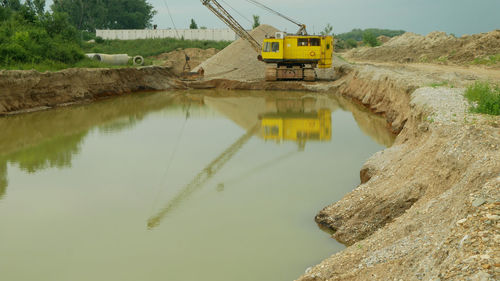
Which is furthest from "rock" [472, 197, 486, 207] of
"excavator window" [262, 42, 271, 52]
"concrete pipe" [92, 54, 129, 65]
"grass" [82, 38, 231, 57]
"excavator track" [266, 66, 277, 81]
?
"grass" [82, 38, 231, 57]

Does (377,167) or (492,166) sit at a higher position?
(492,166)

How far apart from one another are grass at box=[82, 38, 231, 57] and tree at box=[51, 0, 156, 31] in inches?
660

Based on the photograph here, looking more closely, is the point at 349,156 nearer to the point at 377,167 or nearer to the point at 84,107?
the point at 377,167

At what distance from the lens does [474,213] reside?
3621mm

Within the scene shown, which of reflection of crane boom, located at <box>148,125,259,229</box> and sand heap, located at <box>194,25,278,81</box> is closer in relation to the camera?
reflection of crane boom, located at <box>148,125,259,229</box>

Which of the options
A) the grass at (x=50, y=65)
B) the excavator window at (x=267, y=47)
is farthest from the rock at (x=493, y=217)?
the excavator window at (x=267, y=47)

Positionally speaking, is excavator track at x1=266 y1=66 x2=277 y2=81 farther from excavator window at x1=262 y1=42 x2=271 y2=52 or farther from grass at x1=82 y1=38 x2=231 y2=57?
grass at x1=82 y1=38 x2=231 y2=57

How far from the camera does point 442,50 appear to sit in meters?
31.8

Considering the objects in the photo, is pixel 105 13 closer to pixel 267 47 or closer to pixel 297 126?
Answer: pixel 267 47

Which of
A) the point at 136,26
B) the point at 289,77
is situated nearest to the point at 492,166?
the point at 289,77

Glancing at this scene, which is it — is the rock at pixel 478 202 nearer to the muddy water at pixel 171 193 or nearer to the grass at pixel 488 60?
the muddy water at pixel 171 193

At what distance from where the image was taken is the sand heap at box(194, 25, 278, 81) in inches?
1188

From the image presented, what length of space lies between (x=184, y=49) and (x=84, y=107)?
2851cm

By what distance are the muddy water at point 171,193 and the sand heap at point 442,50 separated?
14.2 metres
